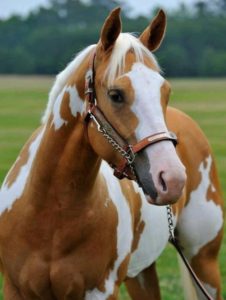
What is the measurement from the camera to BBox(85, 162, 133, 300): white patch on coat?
14.9 ft

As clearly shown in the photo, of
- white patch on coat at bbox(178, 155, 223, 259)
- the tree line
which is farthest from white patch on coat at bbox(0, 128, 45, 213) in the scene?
the tree line

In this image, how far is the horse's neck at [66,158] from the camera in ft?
14.3

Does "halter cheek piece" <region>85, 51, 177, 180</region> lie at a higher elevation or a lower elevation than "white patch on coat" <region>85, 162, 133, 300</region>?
higher

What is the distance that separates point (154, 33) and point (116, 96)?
495 millimetres

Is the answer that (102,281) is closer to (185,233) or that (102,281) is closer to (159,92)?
(159,92)

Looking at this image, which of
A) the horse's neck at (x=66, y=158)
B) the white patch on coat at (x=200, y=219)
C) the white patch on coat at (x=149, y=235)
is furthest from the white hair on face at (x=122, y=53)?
the white patch on coat at (x=200, y=219)

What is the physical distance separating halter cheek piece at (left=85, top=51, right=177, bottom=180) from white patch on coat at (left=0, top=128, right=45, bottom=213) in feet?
1.65

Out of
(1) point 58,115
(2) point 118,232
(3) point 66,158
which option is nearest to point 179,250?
(2) point 118,232

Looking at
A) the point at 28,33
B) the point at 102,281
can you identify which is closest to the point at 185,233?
the point at 102,281

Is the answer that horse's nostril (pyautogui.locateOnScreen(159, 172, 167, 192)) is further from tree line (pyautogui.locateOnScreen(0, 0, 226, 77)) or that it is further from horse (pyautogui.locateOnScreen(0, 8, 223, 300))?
tree line (pyautogui.locateOnScreen(0, 0, 226, 77))

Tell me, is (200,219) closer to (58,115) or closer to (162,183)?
(58,115)

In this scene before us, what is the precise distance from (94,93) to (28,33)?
88459 millimetres

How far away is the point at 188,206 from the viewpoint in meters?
5.84

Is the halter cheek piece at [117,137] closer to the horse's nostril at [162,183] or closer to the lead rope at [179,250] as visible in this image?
the horse's nostril at [162,183]
